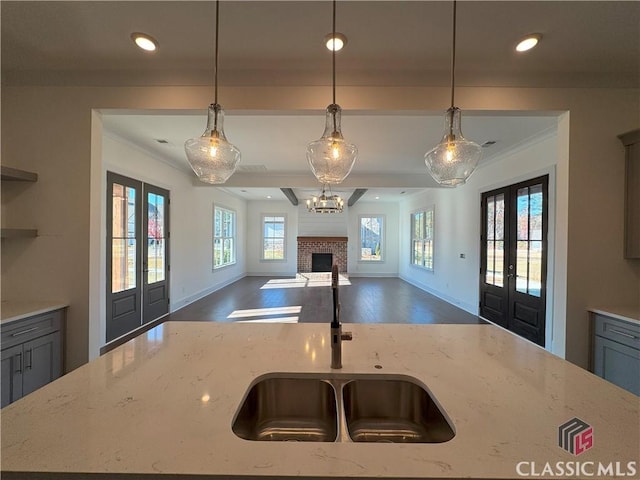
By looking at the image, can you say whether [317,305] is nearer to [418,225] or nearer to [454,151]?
[418,225]

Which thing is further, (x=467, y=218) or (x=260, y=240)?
(x=260, y=240)

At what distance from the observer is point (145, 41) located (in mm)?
2000

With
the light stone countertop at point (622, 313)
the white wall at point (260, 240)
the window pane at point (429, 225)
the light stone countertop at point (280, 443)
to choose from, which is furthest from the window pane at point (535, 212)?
the white wall at point (260, 240)

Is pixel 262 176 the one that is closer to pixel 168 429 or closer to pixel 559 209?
pixel 559 209

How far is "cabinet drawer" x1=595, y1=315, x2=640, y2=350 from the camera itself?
2.03 m

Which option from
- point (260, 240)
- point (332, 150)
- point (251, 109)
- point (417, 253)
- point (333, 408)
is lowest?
point (333, 408)

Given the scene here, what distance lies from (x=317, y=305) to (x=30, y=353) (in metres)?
4.34

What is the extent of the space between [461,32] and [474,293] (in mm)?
4495

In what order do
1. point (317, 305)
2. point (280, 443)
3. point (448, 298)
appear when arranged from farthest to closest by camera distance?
point (448, 298)
point (317, 305)
point (280, 443)

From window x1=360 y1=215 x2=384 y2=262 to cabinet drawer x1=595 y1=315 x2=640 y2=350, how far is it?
7.72m

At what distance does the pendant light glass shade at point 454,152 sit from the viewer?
153 cm

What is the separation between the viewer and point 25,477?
2.13ft

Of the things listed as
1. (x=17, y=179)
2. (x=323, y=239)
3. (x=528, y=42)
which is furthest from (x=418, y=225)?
(x=17, y=179)

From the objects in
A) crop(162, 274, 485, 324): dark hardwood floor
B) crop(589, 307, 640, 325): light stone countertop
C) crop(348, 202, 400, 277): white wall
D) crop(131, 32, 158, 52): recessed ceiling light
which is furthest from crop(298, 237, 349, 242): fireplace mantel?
crop(131, 32, 158, 52): recessed ceiling light
